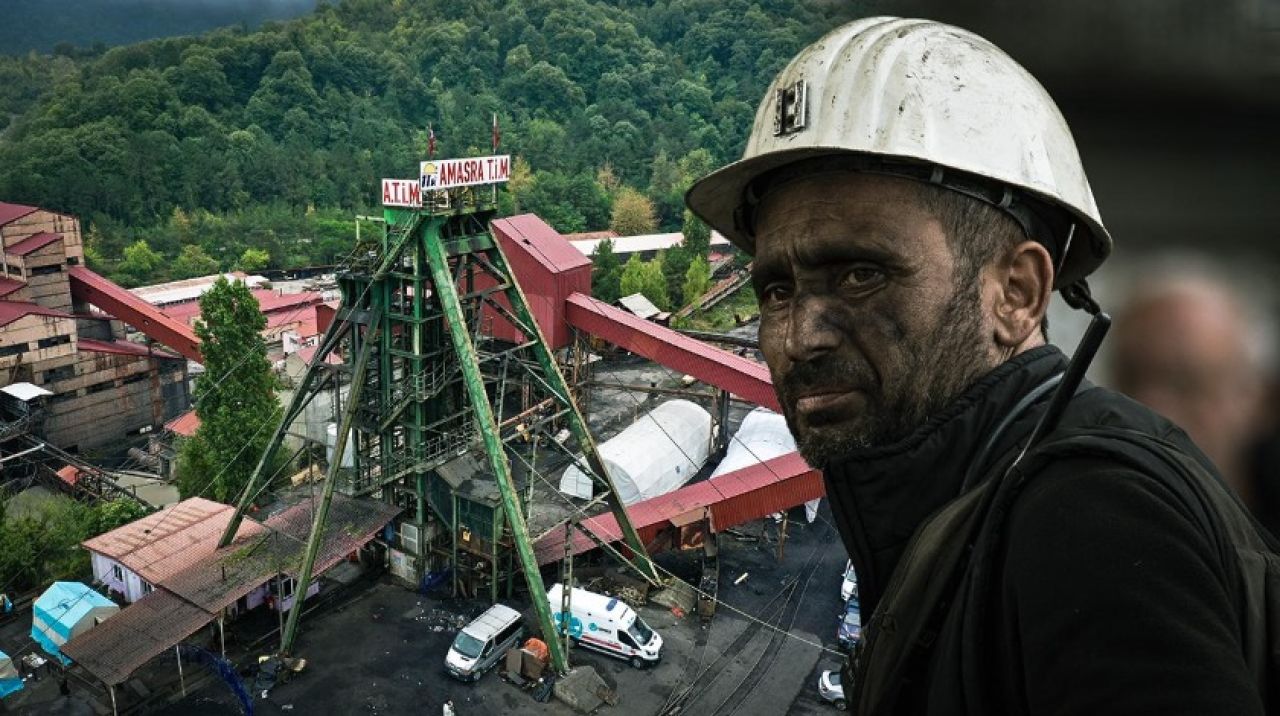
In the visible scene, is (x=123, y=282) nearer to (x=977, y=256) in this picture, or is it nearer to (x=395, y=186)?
(x=395, y=186)

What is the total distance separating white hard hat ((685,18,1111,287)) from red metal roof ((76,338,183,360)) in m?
31.8

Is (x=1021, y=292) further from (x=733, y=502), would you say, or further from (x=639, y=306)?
(x=639, y=306)

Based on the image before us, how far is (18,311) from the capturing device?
85.1 feet

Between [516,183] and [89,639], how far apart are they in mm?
54026

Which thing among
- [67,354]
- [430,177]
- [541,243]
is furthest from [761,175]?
[67,354]

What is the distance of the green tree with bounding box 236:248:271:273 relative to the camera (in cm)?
4875

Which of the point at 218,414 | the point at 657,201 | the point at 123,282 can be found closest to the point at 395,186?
the point at 218,414

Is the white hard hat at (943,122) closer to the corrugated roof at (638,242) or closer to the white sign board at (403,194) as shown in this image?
the white sign board at (403,194)

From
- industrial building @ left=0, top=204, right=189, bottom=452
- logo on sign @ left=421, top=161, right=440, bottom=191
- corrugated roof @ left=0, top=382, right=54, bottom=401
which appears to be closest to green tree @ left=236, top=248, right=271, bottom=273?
industrial building @ left=0, top=204, right=189, bottom=452

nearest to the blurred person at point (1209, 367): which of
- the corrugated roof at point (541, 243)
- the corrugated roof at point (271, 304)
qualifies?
the corrugated roof at point (541, 243)

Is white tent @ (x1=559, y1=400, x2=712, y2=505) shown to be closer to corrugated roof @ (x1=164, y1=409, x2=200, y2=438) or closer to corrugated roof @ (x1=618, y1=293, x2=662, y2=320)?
corrugated roof @ (x1=618, y1=293, x2=662, y2=320)

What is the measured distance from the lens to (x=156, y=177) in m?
57.3

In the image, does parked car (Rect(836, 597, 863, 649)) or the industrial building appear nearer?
parked car (Rect(836, 597, 863, 649))

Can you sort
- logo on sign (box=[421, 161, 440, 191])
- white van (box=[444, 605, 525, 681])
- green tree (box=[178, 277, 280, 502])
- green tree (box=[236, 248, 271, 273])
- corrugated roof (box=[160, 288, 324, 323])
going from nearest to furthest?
white van (box=[444, 605, 525, 681]) < logo on sign (box=[421, 161, 440, 191]) < green tree (box=[178, 277, 280, 502]) < corrugated roof (box=[160, 288, 324, 323]) < green tree (box=[236, 248, 271, 273])
